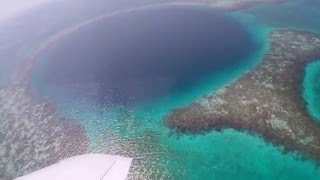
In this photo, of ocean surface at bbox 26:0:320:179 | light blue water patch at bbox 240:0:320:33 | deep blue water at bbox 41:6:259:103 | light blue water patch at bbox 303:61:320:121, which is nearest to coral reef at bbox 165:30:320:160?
light blue water patch at bbox 303:61:320:121

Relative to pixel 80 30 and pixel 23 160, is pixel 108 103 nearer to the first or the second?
pixel 23 160

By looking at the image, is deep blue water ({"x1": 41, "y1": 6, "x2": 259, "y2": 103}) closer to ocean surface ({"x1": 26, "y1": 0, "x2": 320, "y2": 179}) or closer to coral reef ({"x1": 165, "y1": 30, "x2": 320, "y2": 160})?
ocean surface ({"x1": 26, "y1": 0, "x2": 320, "y2": 179})


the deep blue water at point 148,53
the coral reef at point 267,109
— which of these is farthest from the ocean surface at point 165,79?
the coral reef at point 267,109

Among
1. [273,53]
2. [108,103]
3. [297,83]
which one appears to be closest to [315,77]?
[297,83]

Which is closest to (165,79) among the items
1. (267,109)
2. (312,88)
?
(267,109)

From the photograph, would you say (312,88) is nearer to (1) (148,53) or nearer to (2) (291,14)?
(1) (148,53)
